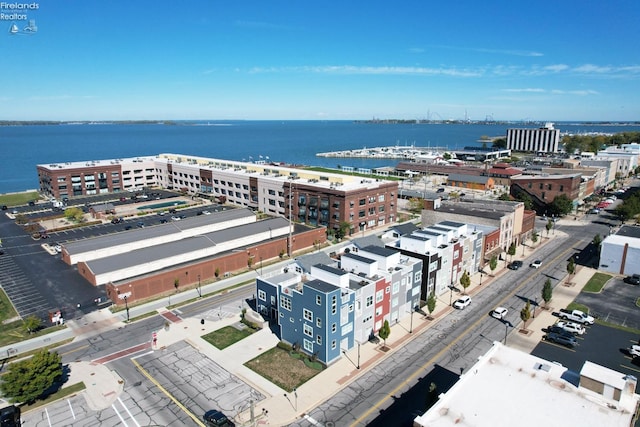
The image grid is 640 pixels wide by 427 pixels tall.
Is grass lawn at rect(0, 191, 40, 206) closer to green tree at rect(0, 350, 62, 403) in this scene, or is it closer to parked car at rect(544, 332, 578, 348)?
green tree at rect(0, 350, 62, 403)

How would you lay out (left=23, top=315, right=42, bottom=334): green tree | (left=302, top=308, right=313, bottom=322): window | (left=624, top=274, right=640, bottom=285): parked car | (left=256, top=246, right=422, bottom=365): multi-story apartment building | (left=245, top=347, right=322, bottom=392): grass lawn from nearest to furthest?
(left=245, top=347, right=322, bottom=392): grass lawn, (left=256, top=246, right=422, bottom=365): multi-story apartment building, (left=302, top=308, right=313, bottom=322): window, (left=23, top=315, right=42, bottom=334): green tree, (left=624, top=274, right=640, bottom=285): parked car

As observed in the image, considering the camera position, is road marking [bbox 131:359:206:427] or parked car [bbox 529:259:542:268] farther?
parked car [bbox 529:259:542:268]

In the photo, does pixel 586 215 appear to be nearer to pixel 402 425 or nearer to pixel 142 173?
pixel 402 425

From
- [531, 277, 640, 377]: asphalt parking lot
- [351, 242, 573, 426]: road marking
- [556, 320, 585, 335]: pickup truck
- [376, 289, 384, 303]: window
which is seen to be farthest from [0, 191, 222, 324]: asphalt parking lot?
[556, 320, 585, 335]: pickup truck

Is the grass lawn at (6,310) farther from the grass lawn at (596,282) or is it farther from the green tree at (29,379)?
Answer: the grass lawn at (596,282)

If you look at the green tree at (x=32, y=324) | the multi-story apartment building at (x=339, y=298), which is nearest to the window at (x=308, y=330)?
the multi-story apartment building at (x=339, y=298)

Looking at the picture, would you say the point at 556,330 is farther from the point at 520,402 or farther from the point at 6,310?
the point at 6,310
